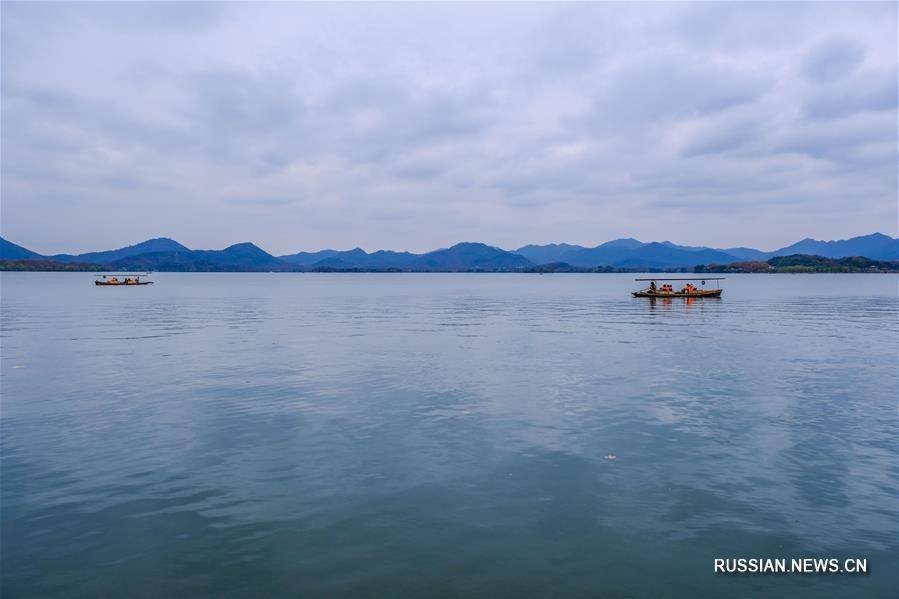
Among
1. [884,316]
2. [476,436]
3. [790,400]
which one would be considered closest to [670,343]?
[790,400]

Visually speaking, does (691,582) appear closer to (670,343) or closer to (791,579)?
(791,579)

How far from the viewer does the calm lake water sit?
48.3ft

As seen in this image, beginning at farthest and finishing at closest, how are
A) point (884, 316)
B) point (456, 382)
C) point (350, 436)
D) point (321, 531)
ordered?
point (884, 316), point (456, 382), point (350, 436), point (321, 531)

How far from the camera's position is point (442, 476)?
2098 cm

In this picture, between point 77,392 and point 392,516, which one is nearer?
point 392,516

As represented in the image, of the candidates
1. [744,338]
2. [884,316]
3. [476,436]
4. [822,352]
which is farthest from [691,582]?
[884,316]

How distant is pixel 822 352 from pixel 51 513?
5703cm

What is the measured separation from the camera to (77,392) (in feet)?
113

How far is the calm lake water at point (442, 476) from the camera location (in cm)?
1471

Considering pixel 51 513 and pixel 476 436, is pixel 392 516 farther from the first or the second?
pixel 51 513

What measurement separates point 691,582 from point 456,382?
24540 millimetres

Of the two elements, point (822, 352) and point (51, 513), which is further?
point (822, 352)

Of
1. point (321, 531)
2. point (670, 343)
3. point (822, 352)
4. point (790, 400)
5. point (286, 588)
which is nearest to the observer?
point (286, 588)

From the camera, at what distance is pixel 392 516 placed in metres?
17.7
